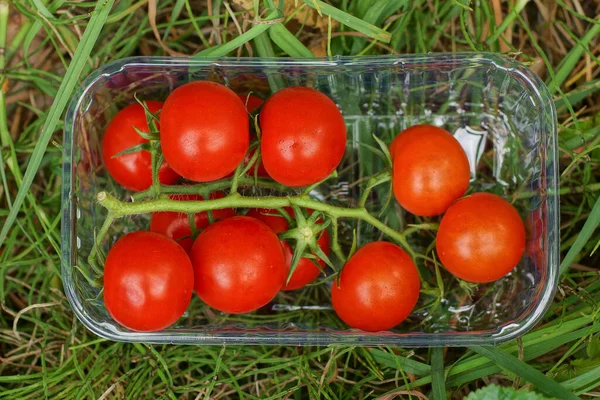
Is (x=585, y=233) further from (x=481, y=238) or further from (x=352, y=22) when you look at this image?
(x=352, y=22)

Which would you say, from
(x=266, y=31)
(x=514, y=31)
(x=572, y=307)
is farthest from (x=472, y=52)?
(x=572, y=307)

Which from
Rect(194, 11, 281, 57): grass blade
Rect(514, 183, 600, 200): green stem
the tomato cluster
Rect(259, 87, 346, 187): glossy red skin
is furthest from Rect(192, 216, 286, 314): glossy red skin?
Rect(514, 183, 600, 200): green stem

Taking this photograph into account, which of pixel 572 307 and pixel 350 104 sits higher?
pixel 350 104

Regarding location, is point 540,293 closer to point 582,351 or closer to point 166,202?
point 582,351

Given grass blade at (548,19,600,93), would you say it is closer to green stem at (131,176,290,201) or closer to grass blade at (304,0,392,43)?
grass blade at (304,0,392,43)

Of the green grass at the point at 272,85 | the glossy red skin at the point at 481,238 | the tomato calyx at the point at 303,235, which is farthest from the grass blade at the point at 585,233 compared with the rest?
the tomato calyx at the point at 303,235

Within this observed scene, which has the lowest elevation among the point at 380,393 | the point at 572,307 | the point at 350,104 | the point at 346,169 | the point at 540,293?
the point at 380,393
